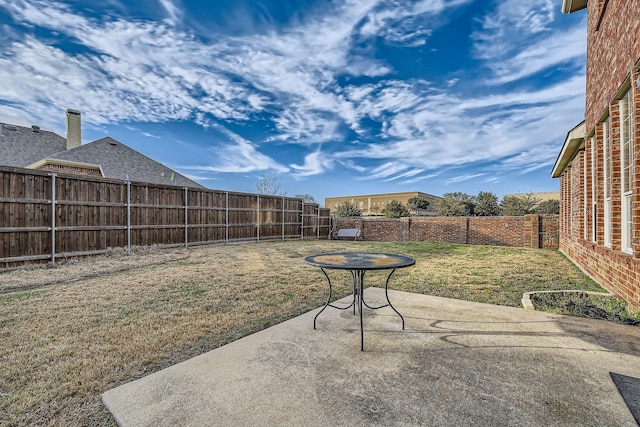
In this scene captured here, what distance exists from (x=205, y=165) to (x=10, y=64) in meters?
10.4

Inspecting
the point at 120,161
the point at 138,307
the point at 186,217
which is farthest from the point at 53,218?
the point at 120,161

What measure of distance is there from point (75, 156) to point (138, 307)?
1398 cm

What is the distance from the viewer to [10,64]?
9.70 meters

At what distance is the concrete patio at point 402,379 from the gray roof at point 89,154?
14121 millimetres

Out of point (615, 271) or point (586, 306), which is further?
point (615, 271)

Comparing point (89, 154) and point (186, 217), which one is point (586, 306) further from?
point (89, 154)

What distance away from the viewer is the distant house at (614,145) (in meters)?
3.03

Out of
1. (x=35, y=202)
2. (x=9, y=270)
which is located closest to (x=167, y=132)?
(x=35, y=202)

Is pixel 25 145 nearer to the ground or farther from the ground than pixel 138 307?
farther from the ground

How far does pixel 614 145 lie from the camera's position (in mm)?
3740

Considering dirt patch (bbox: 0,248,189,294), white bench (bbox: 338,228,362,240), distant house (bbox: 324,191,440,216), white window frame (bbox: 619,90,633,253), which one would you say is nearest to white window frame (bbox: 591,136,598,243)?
white window frame (bbox: 619,90,633,253)

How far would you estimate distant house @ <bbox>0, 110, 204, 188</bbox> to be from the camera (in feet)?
43.5

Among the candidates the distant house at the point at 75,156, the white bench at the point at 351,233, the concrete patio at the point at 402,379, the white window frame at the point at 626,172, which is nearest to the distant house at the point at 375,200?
the white bench at the point at 351,233

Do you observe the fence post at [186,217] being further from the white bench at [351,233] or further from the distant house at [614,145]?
the distant house at [614,145]
